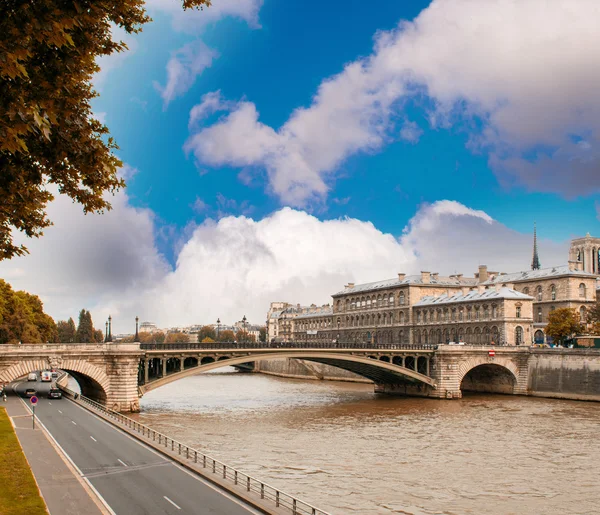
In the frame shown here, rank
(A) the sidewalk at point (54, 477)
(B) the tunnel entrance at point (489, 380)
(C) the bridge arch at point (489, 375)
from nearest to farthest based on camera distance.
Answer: (A) the sidewalk at point (54, 477)
(C) the bridge arch at point (489, 375)
(B) the tunnel entrance at point (489, 380)

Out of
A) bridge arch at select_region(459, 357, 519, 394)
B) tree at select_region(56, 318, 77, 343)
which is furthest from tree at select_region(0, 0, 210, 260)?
tree at select_region(56, 318, 77, 343)

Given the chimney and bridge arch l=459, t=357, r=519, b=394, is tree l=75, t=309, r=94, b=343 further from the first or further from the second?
bridge arch l=459, t=357, r=519, b=394

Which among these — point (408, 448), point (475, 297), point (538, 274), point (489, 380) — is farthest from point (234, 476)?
point (538, 274)

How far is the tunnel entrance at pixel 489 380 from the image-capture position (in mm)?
77312

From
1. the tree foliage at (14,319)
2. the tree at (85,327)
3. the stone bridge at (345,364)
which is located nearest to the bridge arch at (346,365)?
the stone bridge at (345,364)

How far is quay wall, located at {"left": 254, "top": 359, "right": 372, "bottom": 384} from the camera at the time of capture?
10291 cm

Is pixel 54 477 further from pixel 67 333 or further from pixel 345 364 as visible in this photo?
pixel 67 333

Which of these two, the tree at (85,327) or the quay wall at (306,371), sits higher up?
the tree at (85,327)

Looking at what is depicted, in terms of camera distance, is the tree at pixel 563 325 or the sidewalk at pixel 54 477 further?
the tree at pixel 563 325

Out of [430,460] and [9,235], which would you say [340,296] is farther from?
[9,235]

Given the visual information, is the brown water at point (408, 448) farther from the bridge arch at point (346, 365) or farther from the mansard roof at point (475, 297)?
the mansard roof at point (475, 297)

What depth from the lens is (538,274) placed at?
365 feet

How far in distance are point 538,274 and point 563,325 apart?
22888 mm

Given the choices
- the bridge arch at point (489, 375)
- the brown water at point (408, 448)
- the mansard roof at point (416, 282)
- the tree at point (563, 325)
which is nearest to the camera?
the brown water at point (408, 448)
